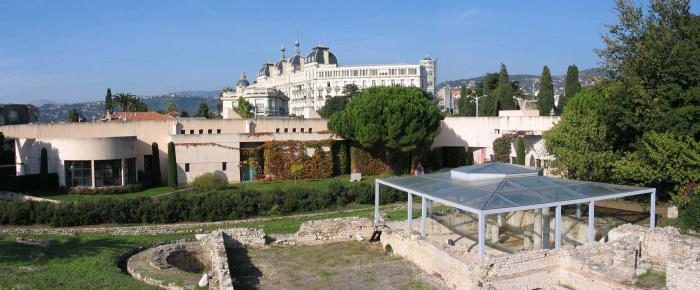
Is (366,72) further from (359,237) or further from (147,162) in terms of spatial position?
(359,237)

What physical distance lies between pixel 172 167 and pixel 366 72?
128664 mm

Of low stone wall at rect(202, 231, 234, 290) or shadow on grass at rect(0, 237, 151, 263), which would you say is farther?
shadow on grass at rect(0, 237, 151, 263)

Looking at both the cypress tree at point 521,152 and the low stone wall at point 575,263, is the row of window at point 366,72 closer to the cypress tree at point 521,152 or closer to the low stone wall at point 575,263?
the cypress tree at point 521,152

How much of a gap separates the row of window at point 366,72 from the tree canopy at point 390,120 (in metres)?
121

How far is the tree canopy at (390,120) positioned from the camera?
43.9 m

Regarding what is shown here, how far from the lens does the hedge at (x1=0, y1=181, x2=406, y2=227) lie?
2977 centimetres

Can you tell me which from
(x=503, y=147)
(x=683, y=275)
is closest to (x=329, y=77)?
(x=503, y=147)

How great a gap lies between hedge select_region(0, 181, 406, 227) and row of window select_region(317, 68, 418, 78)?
131937mm

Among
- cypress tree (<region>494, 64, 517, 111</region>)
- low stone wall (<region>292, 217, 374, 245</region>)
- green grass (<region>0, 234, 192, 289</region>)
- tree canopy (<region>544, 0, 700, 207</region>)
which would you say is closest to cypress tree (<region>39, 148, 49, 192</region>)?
green grass (<region>0, 234, 192, 289</region>)

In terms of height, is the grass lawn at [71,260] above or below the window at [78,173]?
below

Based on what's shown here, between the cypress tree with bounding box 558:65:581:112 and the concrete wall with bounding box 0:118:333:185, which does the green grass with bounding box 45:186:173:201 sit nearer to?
the concrete wall with bounding box 0:118:333:185

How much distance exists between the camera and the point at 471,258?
18.6m

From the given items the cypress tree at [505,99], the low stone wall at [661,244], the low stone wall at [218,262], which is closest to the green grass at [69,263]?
the low stone wall at [218,262]

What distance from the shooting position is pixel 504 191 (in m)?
19.7
